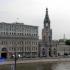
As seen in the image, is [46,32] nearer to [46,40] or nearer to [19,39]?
[46,40]

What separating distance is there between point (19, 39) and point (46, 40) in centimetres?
1556

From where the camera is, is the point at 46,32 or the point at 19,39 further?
the point at 46,32

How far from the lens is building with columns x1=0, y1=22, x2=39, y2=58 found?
90.4 metres

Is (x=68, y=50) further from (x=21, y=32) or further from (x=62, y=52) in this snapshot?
(x=21, y=32)

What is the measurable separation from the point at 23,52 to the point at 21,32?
6988mm

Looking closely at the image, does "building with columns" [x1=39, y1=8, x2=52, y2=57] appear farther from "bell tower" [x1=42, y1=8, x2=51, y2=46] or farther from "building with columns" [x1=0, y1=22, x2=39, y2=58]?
"building with columns" [x1=0, y1=22, x2=39, y2=58]

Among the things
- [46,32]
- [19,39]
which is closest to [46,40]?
[46,32]

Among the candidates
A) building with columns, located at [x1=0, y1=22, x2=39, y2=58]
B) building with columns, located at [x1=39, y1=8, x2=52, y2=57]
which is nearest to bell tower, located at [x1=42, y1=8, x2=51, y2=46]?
building with columns, located at [x1=39, y1=8, x2=52, y2=57]

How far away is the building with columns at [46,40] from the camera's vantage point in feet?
342

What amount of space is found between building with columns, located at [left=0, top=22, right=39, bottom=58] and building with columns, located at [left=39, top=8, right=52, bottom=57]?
16.1 ft

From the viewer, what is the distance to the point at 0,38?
89.6m

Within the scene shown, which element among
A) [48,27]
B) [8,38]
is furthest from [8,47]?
[48,27]

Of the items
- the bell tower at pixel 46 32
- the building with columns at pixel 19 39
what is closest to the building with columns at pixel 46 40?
the bell tower at pixel 46 32

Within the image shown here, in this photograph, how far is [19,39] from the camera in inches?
3740
